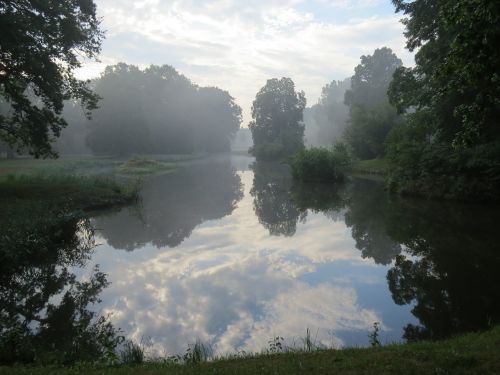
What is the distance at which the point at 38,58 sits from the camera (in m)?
21.2

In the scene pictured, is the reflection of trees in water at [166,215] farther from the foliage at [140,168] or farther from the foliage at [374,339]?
the foliage at [140,168]

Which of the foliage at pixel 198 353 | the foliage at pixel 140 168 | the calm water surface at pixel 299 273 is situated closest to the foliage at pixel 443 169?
the calm water surface at pixel 299 273

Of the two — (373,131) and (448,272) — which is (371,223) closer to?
(448,272)

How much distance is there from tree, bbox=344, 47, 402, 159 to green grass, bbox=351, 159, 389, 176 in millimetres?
2270

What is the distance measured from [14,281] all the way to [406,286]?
10.8 metres

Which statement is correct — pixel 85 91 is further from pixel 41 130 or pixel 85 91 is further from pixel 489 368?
pixel 489 368

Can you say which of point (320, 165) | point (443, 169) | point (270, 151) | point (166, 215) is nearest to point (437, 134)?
point (443, 169)

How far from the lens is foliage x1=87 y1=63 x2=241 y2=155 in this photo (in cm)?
8000

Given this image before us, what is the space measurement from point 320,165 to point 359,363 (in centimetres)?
3398

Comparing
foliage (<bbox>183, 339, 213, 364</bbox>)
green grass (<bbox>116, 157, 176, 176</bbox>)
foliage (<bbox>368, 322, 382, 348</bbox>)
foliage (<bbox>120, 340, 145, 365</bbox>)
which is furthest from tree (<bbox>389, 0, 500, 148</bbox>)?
green grass (<bbox>116, 157, 176, 176</bbox>)

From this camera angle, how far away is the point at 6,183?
75.4 ft

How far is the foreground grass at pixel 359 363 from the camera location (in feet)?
16.8

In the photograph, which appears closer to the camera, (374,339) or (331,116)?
(374,339)

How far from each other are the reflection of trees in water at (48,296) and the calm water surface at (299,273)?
2.04ft
